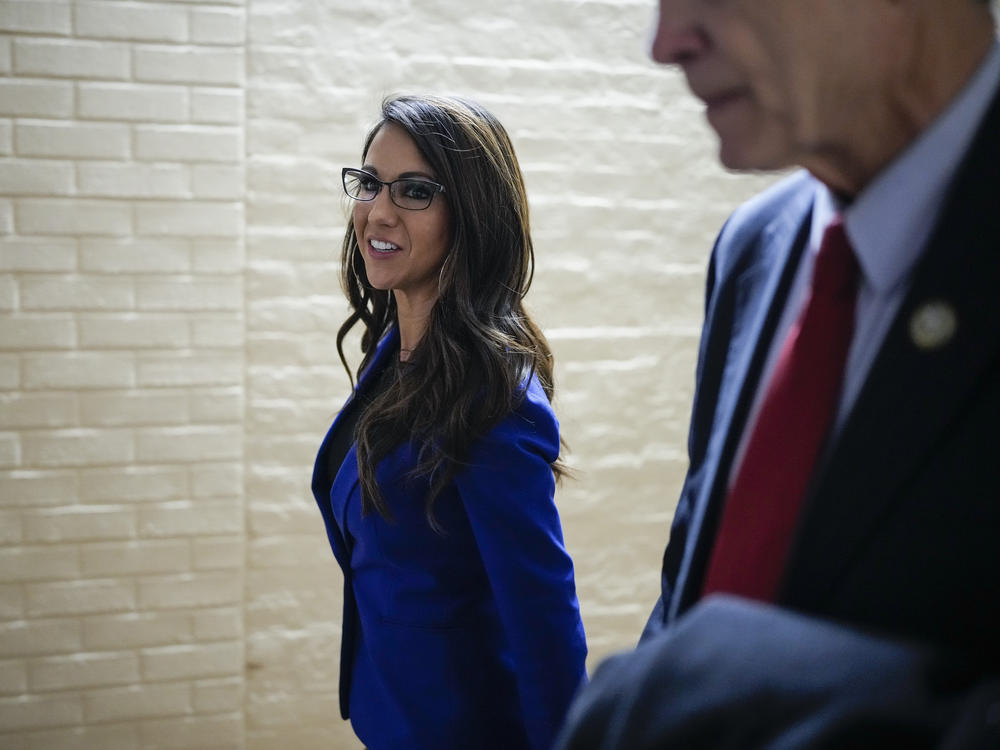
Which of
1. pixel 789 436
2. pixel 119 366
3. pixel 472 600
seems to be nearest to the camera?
pixel 789 436

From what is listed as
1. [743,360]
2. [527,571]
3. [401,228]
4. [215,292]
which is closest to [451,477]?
[527,571]

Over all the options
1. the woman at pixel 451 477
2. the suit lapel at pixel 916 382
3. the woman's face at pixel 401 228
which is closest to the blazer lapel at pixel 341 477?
the woman at pixel 451 477

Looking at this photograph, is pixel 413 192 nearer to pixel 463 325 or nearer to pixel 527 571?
pixel 463 325

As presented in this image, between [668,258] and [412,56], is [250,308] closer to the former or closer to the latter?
[412,56]

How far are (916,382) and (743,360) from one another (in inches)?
8.6

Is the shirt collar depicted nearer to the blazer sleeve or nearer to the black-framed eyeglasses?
the blazer sleeve

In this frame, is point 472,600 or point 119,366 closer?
point 472,600

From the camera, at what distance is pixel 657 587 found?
384 centimetres

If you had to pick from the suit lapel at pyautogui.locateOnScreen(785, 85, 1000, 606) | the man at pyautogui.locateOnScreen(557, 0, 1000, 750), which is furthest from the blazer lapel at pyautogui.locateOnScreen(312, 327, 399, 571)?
the suit lapel at pyautogui.locateOnScreen(785, 85, 1000, 606)

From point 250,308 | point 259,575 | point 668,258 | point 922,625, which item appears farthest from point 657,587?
point 922,625

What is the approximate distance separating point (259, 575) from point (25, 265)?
4.14 ft

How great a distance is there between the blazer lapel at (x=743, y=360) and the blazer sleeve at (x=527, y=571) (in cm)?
91

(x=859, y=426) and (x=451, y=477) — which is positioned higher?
(x=859, y=426)

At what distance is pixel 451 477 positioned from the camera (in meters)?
1.76
